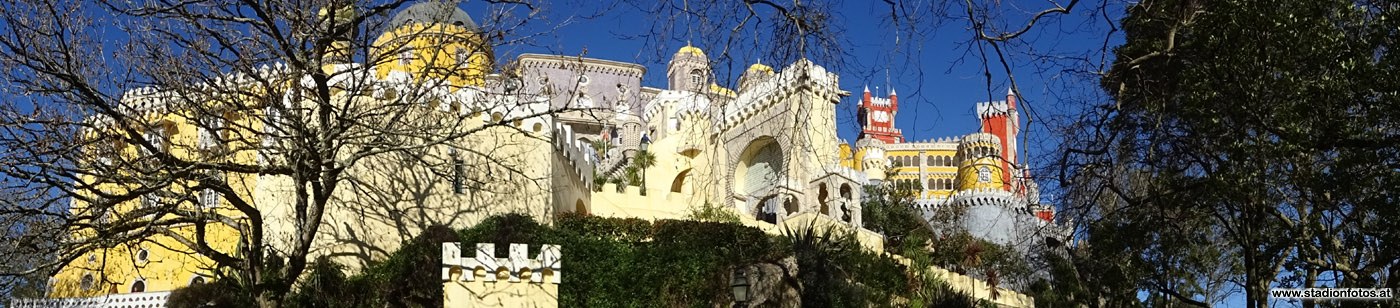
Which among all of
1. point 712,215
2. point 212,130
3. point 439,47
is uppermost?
point 439,47

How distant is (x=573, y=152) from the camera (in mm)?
24328

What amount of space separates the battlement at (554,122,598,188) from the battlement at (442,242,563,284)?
4.99m

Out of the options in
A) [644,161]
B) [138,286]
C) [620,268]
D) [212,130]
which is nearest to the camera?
[212,130]

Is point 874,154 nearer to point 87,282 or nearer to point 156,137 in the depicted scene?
point 87,282

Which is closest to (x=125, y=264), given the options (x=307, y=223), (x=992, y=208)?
(x=307, y=223)

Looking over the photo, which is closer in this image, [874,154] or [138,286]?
[138,286]

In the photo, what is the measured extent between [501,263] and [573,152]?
7601mm

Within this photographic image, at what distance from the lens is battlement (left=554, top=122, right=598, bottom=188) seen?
2268cm

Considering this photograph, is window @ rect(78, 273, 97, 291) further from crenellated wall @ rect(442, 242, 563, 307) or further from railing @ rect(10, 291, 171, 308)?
crenellated wall @ rect(442, 242, 563, 307)

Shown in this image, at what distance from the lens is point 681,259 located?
66.5ft

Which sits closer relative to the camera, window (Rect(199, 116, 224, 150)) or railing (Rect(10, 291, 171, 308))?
window (Rect(199, 116, 224, 150))

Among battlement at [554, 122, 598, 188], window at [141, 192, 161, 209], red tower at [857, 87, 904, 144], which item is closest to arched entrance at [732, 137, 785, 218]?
battlement at [554, 122, 598, 188]

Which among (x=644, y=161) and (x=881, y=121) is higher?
(x=881, y=121)

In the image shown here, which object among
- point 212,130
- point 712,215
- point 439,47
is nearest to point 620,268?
point 712,215
